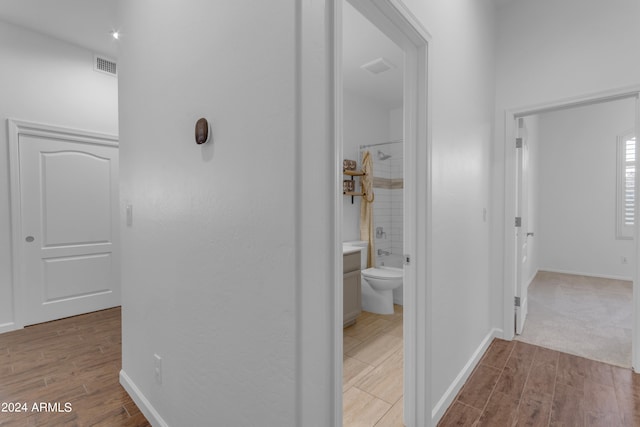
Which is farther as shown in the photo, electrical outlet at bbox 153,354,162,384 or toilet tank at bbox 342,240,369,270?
toilet tank at bbox 342,240,369,270

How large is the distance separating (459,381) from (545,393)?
55 cm

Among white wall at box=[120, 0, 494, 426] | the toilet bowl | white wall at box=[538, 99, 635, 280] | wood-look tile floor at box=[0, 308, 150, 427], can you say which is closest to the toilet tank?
the toilet bowl

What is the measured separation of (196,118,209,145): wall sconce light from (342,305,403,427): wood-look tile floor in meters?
1.69

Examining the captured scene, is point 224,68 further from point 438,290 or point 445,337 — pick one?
point 445,337

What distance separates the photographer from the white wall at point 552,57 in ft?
7.25

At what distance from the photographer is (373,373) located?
7.21ft

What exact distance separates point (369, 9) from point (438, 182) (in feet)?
3.10

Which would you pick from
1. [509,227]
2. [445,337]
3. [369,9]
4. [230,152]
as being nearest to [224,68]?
[230,152]

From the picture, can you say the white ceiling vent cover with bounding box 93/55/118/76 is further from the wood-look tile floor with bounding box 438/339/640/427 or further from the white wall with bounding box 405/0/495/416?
the wood-look tile floor with bounding box 438/339/640/427

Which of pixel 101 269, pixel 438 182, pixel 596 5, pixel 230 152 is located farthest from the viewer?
pixel 101 269

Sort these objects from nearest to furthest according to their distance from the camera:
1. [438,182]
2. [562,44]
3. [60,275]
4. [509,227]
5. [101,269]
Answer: [438,182] → [562,44] → [509,227] → [60,275] → [101,269]

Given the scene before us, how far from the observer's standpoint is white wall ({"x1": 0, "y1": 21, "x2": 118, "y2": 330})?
2.87 meters

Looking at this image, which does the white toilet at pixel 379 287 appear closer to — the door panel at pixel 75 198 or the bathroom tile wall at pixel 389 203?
the bathroom tile wall at pixel 389 203

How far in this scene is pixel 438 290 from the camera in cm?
172
